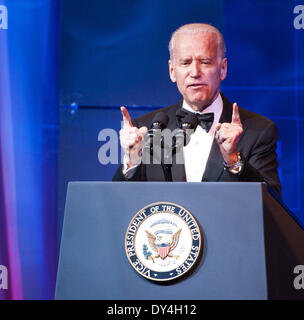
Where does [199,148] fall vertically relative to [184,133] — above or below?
above

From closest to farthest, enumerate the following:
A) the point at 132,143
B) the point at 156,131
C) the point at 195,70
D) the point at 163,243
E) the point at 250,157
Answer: the point at 163,243 → the point at 156,131 → the point at 132,143 → the point at 250,157 → the point at 195,70

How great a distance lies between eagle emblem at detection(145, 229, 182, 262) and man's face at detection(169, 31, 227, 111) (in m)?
1.13

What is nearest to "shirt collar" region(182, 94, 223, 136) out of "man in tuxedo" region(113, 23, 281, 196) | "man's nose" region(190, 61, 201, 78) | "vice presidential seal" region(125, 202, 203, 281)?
"man in tuxedo" region(113, 23, 281, 196)

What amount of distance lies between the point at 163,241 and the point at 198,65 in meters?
1.19

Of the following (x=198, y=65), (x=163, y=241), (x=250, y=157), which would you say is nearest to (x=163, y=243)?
(x=163, y=241)

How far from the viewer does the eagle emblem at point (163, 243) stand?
1.29 m

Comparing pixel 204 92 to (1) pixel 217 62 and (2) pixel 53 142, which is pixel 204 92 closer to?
(1) pixel 217 62

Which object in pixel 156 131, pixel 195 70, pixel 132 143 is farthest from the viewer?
pixel 195 70

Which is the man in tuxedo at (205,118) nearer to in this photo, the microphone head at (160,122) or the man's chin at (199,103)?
the man's chin at (199,103)

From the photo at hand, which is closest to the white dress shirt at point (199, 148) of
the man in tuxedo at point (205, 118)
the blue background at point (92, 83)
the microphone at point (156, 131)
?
the man in tuxedo at point (205, 118)

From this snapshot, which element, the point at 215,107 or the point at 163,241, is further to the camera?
the point at 215,107

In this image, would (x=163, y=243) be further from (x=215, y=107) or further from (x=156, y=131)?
(x=215, y=107)

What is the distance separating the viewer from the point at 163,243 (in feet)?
4.23

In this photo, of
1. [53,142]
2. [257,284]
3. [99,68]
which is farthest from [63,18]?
[257,284]
